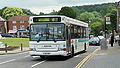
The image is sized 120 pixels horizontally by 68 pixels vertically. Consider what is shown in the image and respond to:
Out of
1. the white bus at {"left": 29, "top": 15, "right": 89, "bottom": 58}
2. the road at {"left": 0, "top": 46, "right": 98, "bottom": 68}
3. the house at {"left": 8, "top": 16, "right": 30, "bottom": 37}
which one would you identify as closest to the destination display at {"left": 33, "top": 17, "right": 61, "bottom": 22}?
the white bus at {"left": 29, "top": 15, "right": 89, "bottom": 58}

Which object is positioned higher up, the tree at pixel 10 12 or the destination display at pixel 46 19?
the tree at pixel 10 12

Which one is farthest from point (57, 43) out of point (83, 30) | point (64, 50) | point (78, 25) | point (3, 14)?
point (3, 14)

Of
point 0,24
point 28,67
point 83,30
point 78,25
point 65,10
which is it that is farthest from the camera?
point 65,10

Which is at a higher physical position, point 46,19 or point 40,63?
point 46,19

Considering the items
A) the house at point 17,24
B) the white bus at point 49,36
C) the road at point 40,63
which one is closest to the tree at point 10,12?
the house at point 17,24

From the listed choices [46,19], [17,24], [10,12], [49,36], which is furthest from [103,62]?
[10,12]

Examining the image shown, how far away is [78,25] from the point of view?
2731cm

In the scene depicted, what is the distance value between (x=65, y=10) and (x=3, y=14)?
30.8 m

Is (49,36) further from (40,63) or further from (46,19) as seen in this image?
(40,63)

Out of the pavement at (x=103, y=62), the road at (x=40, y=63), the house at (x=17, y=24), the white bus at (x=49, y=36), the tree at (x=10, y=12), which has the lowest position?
the road at (x=40, y=63)

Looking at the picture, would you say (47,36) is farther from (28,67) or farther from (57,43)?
(28,67)

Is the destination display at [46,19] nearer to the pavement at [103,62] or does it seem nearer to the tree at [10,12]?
the pavement at [103,62]

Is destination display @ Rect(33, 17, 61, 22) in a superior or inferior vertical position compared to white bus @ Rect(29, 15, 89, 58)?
superior

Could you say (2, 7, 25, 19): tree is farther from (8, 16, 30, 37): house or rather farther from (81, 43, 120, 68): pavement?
(81, 43, 120, 68): pavement
